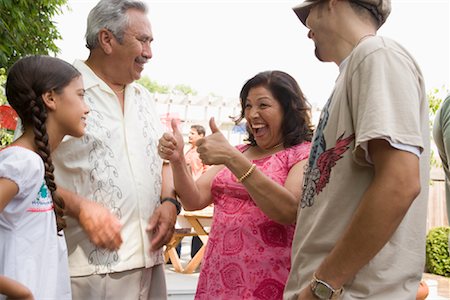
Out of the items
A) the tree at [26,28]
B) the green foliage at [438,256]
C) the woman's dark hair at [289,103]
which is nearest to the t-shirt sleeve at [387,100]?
the woman's dark hair at [289,103]

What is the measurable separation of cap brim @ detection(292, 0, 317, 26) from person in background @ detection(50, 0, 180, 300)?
0.88 m

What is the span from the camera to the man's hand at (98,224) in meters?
2.13

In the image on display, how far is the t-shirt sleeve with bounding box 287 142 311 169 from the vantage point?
2.37 metres

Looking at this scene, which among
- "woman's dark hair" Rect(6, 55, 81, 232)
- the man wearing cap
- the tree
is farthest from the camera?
the tree

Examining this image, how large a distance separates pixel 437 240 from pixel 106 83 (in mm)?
6178

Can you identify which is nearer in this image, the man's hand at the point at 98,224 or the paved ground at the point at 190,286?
the man's hand at the point at 98,224

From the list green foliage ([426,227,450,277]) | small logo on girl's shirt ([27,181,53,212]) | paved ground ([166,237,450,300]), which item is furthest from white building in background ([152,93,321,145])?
small logo on girl's shirt ([27,181,53,212])

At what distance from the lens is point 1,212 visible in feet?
5.64

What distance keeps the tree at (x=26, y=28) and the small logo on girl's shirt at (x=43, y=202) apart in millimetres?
4755

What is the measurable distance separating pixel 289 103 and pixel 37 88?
96cm

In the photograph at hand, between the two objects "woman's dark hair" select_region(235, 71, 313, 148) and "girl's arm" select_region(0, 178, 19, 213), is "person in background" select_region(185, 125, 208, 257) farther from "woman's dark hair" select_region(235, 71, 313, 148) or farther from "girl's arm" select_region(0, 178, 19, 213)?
"girl's arm" select_region(0, 178, 19, 213)

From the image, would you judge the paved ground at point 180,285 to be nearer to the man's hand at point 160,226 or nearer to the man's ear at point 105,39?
the man's hand at point 160,226

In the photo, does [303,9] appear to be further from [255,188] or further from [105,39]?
[105,39]

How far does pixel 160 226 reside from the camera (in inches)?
95.0
